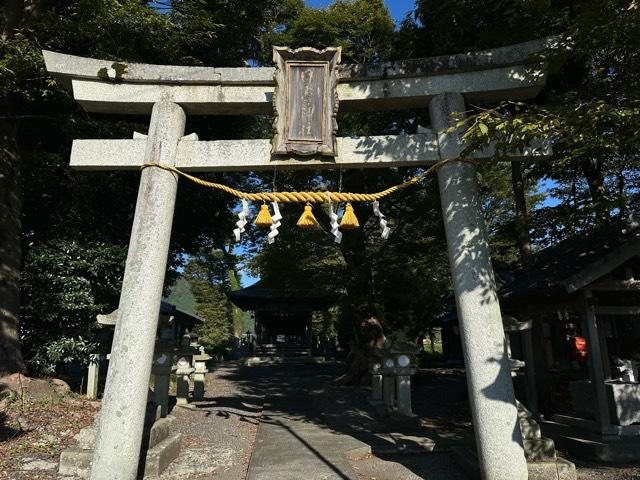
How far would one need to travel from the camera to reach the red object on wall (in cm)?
1474

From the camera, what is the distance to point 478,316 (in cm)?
489

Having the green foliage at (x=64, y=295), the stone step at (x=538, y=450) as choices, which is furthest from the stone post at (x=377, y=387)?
the green foliage at (x=64, y=295)

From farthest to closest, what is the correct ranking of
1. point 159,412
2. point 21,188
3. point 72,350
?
point 72,350, point 21,188, point 159,412

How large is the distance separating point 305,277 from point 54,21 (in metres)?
8.87

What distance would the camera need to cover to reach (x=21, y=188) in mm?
9758

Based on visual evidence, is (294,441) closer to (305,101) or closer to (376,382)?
(376,382)

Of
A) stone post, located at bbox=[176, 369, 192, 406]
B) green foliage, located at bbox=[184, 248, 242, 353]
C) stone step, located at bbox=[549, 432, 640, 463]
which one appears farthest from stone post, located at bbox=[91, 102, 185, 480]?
green foliage, located at bbox=[184, 248, 242, 353]

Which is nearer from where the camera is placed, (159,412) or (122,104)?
(122,104)

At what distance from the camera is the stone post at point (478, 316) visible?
4574 mm

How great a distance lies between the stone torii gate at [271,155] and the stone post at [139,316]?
0.01 metres

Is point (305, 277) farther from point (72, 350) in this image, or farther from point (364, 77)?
point (364, 77)

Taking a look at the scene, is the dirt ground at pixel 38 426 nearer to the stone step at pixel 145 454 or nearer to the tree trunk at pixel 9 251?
the stone step at pixel 145 454

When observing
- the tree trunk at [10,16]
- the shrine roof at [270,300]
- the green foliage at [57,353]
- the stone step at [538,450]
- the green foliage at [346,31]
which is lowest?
the stone step at [538,450]

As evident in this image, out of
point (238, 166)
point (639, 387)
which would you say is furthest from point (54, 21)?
point (639, 387)
